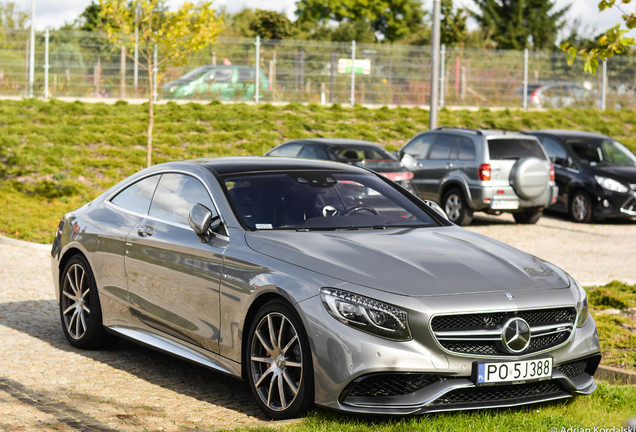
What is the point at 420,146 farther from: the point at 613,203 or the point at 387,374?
the point at 387,374

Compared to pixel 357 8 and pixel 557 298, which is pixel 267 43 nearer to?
pixel 557 298

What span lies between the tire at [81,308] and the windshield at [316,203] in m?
1.76

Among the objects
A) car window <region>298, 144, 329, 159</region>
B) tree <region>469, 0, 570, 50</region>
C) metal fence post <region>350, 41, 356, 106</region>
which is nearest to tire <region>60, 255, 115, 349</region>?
car window <region>298, 144, 329, 159</region>

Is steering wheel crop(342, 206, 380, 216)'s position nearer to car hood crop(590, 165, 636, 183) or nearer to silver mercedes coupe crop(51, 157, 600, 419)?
silver mercedes coupe crop(51, 157, 600, 419)

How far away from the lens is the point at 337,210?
652 centimetres

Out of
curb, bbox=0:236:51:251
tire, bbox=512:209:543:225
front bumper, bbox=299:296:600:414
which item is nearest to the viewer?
front bumper, bbox=299:296:600:414

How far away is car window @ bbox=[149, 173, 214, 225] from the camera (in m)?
6.55

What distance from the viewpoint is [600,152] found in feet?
66.2

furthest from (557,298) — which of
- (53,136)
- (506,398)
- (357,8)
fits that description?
(357,8)

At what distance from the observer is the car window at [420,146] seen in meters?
19.4

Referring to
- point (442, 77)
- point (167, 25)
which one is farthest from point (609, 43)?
point (442, 77)

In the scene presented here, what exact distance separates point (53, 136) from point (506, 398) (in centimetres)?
2159

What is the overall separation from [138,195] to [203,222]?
56.9 inches

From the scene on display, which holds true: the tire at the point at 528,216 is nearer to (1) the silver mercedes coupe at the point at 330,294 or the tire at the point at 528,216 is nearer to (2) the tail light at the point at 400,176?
(2) the tail light at the point at 400,176
